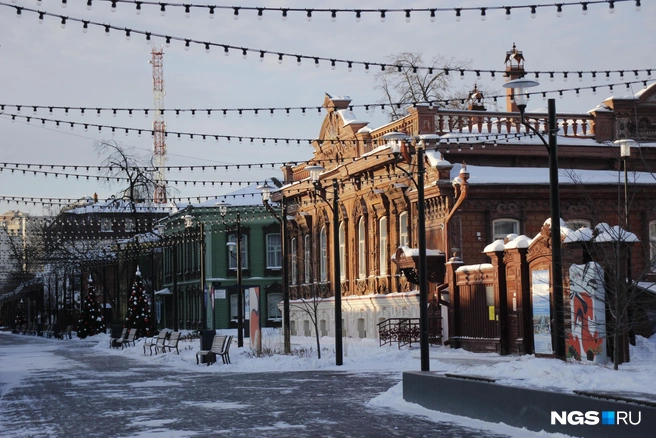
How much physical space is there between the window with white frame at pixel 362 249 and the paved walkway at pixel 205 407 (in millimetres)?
16488

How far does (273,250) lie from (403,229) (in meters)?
29.3

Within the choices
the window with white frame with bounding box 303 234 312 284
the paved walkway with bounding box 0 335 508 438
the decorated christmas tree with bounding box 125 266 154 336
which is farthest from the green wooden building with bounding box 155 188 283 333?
the paved walkway with bounding box 0 335 508 438

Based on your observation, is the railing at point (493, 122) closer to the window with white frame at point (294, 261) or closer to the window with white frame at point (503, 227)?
the window with white frame at point (503, 227)

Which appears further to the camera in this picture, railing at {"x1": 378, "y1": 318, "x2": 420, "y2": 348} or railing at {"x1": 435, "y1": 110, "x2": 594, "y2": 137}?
railing at {"x1": 435, "y1": 110, "x2": 594, "y2": 137}

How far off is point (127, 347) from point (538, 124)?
2298 centimetres

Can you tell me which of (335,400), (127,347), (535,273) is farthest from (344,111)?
(335,400)

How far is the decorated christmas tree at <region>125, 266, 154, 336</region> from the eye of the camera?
2290 inches

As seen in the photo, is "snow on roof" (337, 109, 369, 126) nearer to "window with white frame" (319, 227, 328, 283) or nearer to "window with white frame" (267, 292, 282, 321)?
"window with white frame" (319, 227, 328, 283)

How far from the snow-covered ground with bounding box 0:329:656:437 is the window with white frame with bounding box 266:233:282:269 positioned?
52.3 feet

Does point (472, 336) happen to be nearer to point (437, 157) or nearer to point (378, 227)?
point (437, 157)

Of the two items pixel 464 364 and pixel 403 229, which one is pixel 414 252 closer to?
pixel 403 229

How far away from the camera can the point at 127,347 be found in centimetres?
5184

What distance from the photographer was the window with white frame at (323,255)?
167 ft

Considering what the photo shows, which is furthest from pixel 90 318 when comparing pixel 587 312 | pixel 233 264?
pixel 587 312
